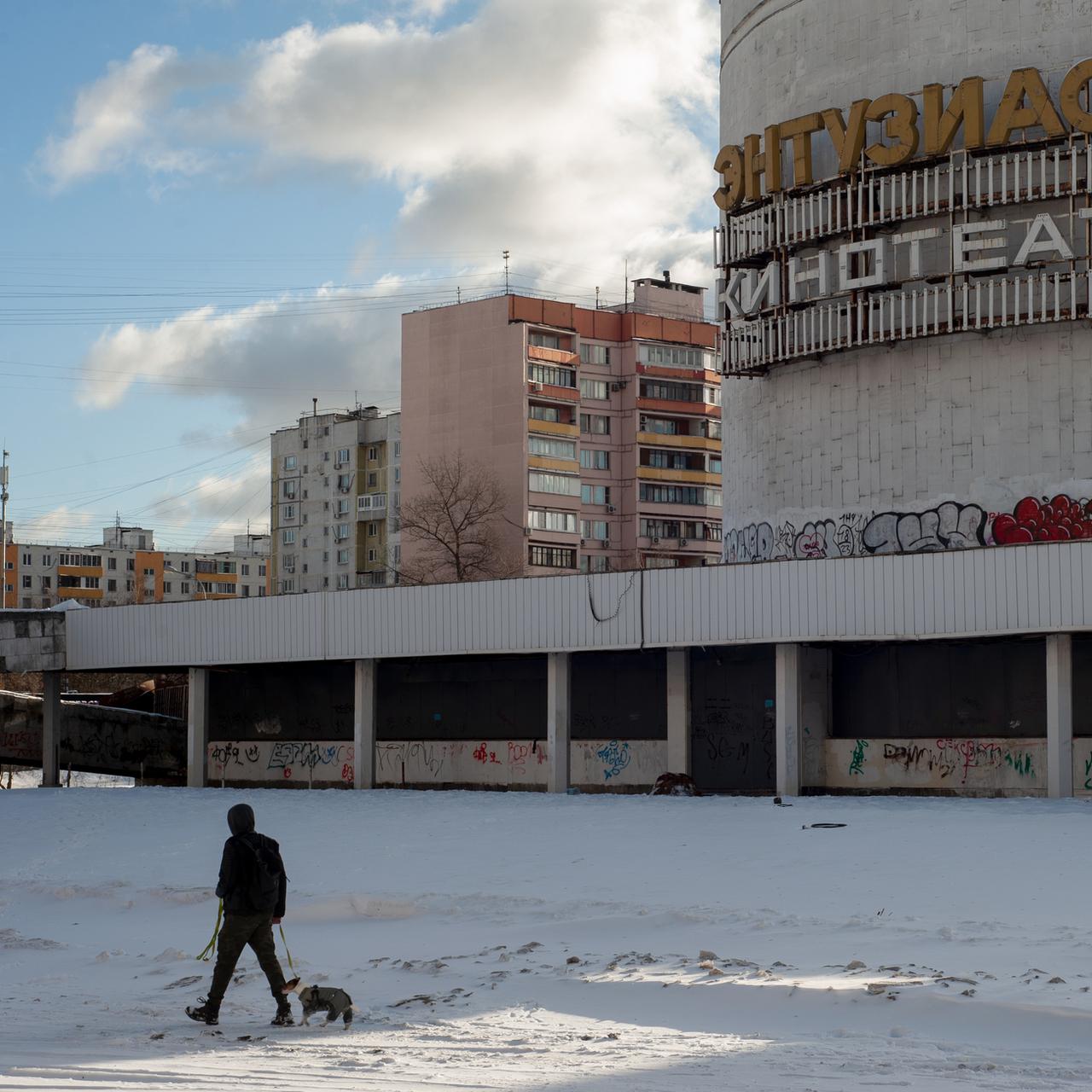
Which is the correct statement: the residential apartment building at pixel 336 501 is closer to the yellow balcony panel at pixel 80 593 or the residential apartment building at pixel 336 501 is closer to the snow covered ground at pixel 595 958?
the yellow balcony panel at pixel 80 593

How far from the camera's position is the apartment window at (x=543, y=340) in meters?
115

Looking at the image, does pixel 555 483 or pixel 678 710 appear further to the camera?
pixel 555 483

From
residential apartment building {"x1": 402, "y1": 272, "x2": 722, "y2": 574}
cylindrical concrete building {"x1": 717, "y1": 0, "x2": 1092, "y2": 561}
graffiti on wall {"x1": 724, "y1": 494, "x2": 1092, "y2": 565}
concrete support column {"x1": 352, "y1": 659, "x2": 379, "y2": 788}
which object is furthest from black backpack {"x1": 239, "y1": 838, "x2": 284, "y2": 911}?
residential apartment building {"x1": 402, "y1": 272, "x2": 722, "y2": 574}

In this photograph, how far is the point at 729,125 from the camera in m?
51.5

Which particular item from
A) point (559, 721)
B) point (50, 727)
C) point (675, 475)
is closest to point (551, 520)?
point (675, 475)

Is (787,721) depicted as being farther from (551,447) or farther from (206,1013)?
(551,447)

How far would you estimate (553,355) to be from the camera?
380 feet

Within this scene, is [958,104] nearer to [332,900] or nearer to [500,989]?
[332,900]

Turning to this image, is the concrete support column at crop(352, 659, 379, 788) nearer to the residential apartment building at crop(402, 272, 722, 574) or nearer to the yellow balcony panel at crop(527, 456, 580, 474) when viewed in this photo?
the residential apartment building at crop(402, 272, 722, 574)

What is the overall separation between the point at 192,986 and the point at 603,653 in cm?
2908

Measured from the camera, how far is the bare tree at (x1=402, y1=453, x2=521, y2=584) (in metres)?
108

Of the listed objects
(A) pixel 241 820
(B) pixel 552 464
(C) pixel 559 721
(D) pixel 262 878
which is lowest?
(D) pixel 262 878

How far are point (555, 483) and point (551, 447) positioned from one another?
7.98ft

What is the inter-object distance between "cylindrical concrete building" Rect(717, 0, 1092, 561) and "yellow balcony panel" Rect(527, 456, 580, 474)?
64.5m
